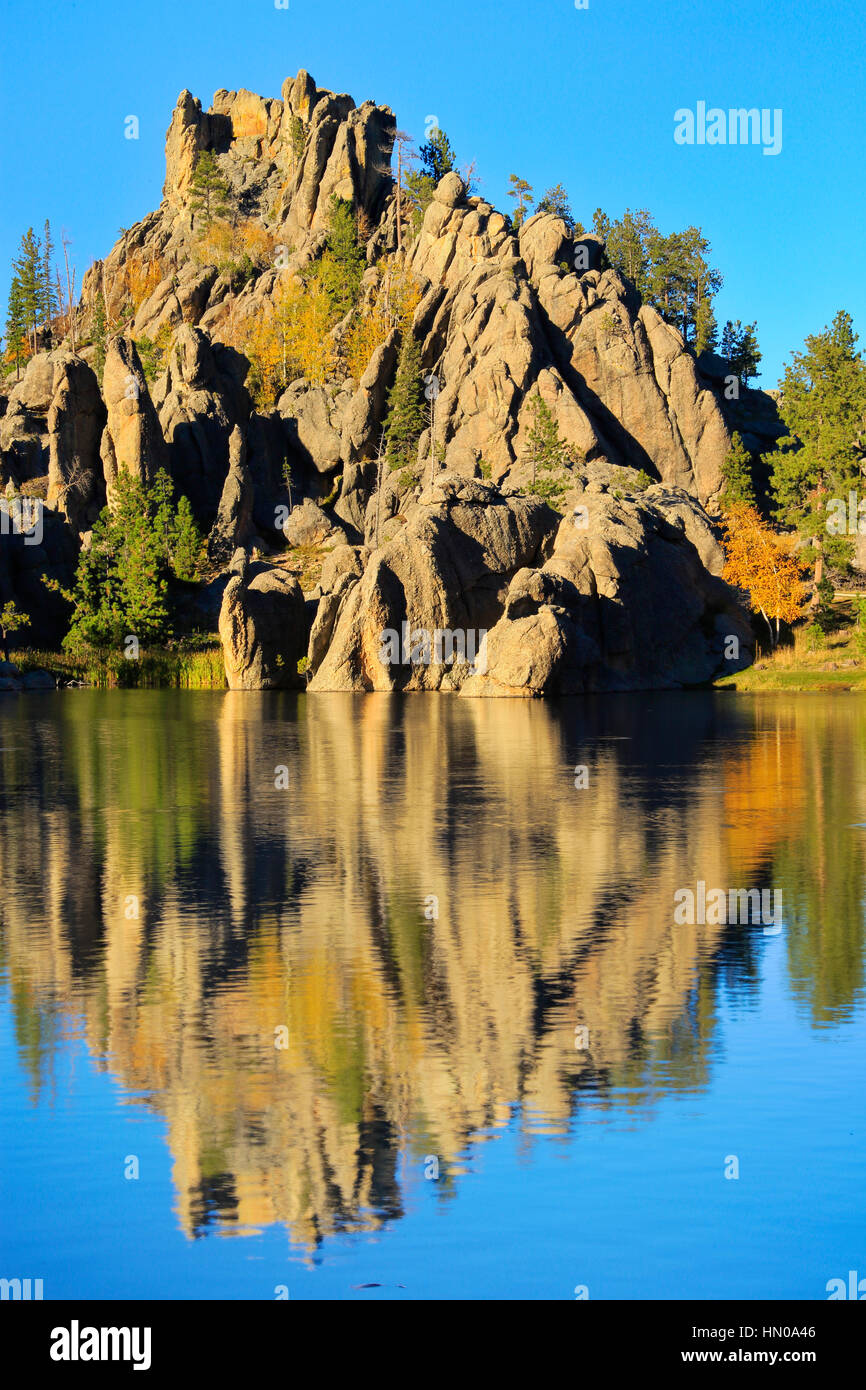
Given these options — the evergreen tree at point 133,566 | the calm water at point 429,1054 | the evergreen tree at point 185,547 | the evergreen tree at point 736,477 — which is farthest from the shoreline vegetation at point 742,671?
the calm water at point 429,1054

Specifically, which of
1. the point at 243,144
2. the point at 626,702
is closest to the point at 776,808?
the point at 626,702

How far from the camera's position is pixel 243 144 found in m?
159

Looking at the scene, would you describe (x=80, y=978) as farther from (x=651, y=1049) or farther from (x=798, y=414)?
(x=798, y=414)

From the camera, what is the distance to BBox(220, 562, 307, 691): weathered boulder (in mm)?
72250

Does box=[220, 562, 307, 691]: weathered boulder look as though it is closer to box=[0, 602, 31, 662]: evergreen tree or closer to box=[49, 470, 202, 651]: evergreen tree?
box=[49, 470, 202, 651]: evergreen tree

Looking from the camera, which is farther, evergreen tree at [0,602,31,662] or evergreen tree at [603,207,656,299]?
evergreen tree at [603,207,656,299]

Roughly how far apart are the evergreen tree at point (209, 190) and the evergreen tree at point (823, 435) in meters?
82.6

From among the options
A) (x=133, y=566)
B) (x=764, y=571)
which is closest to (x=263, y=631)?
(x=133, y=566)

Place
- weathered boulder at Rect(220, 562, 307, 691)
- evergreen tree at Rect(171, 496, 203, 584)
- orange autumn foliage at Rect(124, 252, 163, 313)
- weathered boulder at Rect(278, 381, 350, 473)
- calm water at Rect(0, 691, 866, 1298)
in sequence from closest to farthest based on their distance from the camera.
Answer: calm water at Rect(0, 691, 866, 1298) < weathered boulder at Rect(220, 562, 307, 691) < evergreen tree at Rect(171, 496, 203, 584) < weathered boulder at Rect(278, 381, 350, 473) < orange autumn foliage at Rect(124, 252, 163, 313)

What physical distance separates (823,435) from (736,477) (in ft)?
41.0

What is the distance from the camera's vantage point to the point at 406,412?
9975 centimetres

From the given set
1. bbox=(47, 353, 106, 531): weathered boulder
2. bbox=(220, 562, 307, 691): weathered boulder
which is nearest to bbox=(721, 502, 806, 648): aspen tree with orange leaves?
bbox=(220, 562, 307, 691): weathered boulder

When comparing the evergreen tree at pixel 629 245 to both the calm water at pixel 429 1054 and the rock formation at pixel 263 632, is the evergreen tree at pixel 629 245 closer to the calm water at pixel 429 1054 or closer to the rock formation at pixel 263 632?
the rock formation at pixel 263 632

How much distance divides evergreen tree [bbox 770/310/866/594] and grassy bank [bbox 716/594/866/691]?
357 centimetres
